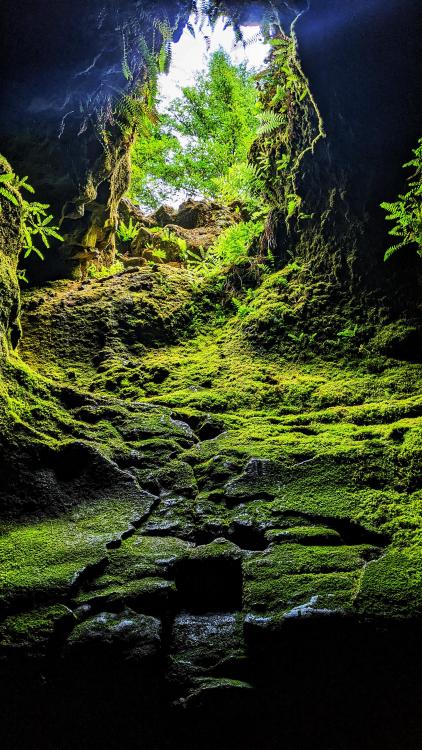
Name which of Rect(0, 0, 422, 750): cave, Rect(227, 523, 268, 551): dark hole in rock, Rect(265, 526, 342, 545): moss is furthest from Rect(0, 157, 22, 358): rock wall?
Rect(265, 526, 342, 545): moss

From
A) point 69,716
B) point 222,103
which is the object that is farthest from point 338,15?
point 222,103

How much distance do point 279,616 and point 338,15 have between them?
649cm

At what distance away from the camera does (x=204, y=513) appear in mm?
3229

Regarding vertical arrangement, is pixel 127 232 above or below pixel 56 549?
above

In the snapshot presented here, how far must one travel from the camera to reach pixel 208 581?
8.78 ft

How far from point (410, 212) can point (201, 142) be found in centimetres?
1132

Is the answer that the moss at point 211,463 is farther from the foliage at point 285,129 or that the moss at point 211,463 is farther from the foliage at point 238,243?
the foliage at point 285,129

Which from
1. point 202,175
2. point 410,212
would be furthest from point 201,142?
point 410,212

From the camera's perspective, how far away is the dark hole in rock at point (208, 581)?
8.55 feet

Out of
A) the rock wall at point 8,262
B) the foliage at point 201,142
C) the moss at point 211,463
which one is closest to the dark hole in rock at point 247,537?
the moss at point 211,463

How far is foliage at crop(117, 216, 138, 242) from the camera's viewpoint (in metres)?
9.56

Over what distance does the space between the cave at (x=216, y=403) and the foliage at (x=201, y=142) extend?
5.37 meters

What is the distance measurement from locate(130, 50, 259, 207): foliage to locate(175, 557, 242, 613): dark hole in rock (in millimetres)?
12523

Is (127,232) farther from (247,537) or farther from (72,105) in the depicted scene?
(247,537)
